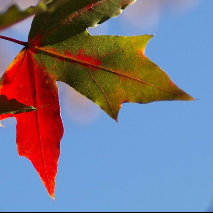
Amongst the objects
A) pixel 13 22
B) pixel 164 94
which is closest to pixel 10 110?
pixel 13 22

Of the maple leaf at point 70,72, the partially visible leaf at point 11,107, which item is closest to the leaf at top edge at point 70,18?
the maple leaf at point 70,72

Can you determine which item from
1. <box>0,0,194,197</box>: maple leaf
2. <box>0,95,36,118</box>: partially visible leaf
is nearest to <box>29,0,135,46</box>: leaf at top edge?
<box>0,0,194,197</box>: maple leaf

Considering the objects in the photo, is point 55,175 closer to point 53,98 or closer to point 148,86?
point 53,98

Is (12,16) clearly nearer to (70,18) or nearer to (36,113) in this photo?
(70,18)

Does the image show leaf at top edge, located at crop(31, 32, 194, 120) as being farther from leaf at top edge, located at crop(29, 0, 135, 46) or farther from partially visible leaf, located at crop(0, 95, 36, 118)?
partially visible leaf, located at crop(0, 95, 36, 118)

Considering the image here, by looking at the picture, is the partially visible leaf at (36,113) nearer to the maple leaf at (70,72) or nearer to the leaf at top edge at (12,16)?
the maple leaf at (70,72)

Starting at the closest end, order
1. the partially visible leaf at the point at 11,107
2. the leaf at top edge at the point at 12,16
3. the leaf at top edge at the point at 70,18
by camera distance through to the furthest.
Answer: the leaf at top edge at the point at 12,16 → the partially visible leaf at the point at 11,107 → the leaf at top edge at the point at 70,18

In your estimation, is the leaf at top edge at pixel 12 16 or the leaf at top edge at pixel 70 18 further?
the leaf at top edge at pixel 70 18

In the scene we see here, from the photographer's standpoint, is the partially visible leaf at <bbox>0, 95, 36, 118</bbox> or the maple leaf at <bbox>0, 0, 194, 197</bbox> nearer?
the partially visible leaf at <bbox>0, 95, 36, 118</bbox>

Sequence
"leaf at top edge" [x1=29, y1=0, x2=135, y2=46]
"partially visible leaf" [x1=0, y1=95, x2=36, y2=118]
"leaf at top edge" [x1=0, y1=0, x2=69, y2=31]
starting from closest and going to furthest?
1. "leaf at top edge" [x1=0, y1=0, x2=69, y2=31]
2. "partially visible leaf" [x1=0, y1=95, x2=36, y2=118]
3. "leaf at top edge" [x1=29, y1=0, x2=135, y2=46]
